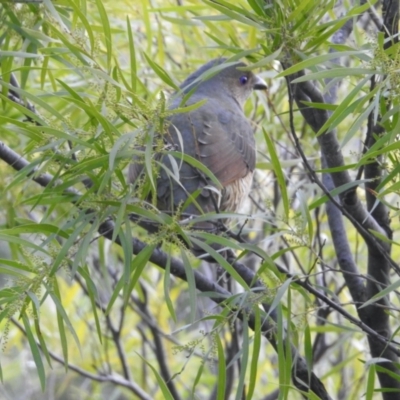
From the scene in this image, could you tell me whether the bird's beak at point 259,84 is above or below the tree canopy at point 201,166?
above

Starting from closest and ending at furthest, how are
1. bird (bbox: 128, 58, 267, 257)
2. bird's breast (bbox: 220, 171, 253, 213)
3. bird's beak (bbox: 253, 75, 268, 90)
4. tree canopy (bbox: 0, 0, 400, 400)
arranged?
1. tree canopy (bbox: 0, 0, 400, 400)
2. bird (bbox: 128, 58, 267, 257)
3. bird's breast (bbox: 220, 171, 253, 213)
4. bird's beak (bbox: 253, 75, 268, 90)

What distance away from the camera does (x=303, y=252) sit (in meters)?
4.02

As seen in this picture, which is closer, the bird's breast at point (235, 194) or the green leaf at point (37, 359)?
the green leaf at point (37, 359)

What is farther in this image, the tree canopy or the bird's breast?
the bird's breast

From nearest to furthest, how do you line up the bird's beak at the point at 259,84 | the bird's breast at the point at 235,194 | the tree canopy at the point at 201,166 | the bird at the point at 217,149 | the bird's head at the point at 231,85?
the tree canopy at the point at 201,166, the bird at the point at 217,149, the bird's breast at the point at 235,194, the bird's beak at the point at 259,84, the bird's head at the point at 231,85

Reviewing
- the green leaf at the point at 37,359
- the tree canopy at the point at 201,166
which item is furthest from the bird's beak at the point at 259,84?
the green leaf at the point at 37,359

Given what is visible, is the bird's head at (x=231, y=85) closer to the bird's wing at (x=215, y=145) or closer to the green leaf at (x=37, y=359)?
the bird's wing at (x=215, y=145)

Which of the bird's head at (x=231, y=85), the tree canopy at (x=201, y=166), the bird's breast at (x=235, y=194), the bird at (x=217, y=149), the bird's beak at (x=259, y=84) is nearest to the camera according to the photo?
the tree canopy at (x=201, y=166)

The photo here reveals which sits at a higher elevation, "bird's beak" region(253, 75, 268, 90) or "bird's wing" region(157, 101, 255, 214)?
"bird's beak" region(253, 75, 268, 90)

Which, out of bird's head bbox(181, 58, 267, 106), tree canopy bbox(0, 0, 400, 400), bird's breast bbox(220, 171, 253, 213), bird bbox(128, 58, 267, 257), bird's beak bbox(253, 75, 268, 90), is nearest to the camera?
tree canopy bbox(0, 0, 400, 400)

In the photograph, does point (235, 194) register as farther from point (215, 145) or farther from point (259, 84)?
point (259, 84)

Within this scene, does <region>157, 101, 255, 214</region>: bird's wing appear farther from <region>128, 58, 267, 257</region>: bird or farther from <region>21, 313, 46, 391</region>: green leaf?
<region>21, 313, 46, 391</region>: green leaf

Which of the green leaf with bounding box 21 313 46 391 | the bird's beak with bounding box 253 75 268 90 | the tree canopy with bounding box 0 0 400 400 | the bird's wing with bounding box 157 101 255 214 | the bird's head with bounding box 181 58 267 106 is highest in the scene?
the bird's head with bounding box 181 58 267 106

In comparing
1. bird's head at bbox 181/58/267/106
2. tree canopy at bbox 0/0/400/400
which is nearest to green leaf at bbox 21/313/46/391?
tree canopy at bbox 0/0/400/400
